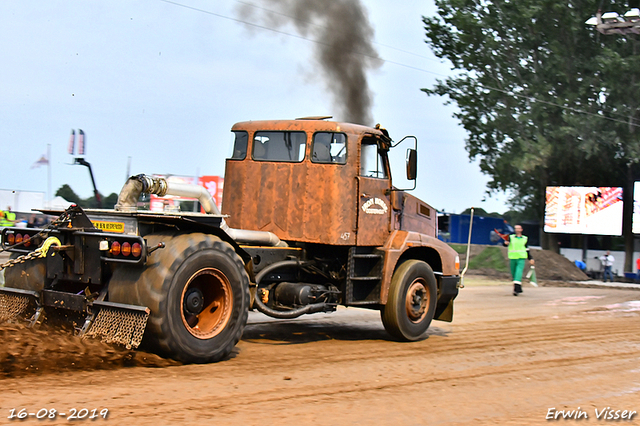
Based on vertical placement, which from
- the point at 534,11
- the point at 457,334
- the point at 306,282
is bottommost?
the point at 457,334

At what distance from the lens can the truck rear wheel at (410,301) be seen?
8.73 metres

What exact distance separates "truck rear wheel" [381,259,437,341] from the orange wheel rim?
9.19ft

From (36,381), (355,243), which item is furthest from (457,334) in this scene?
(36,381)

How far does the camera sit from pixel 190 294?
639cm

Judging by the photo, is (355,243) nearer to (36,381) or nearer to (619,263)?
(36,381)

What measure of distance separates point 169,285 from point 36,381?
1.37m

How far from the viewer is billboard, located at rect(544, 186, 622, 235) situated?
31.8m

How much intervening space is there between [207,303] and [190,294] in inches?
15.1

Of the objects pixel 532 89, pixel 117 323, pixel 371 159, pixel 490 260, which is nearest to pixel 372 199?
pixel 371 159

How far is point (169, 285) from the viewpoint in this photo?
236 inches

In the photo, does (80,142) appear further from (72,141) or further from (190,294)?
(190,294)

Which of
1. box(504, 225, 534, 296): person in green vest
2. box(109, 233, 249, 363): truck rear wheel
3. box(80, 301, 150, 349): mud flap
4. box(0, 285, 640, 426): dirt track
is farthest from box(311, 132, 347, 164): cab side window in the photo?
box(504, 225, 534, 296): person in green vest

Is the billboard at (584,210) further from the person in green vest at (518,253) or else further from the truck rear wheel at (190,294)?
the truck rear wheel at (190,294)

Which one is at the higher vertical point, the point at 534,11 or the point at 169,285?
the point at 534,11
